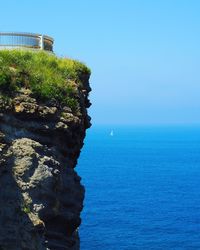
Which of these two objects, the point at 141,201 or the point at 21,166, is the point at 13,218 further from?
the point at 141,201

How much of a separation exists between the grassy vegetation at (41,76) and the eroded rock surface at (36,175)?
427mm

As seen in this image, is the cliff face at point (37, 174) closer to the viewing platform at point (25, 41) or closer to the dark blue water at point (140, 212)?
the viewing platform at point (25, 41)

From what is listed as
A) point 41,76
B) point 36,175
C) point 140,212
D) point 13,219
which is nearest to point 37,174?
point 36,175

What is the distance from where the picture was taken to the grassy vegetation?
22828mm

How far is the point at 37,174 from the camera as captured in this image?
2181 centimetres

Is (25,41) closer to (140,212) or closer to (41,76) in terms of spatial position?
(41,76)

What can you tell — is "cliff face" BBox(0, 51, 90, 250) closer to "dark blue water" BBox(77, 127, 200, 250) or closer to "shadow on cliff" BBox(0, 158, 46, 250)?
"shadow on cliff" BBox(0, 158, 46, 250)

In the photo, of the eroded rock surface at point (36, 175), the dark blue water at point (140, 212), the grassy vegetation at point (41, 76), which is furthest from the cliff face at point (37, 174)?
the dark blue water at point (140, 212)

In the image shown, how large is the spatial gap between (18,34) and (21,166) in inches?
437

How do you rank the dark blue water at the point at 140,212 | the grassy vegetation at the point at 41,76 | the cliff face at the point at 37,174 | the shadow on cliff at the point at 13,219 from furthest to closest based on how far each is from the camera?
the dark blue water at the point at 140,212 → the grassy vegetation at the point at 41,76 → the cliff face at the point at 37,174 → the shadow on cliff at the point at 13,219

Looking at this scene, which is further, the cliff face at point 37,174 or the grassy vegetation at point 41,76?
the grassy vegetation at point 41,76

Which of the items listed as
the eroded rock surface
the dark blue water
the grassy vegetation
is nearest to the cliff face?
the eroded rock surface

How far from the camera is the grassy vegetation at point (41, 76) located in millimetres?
22828

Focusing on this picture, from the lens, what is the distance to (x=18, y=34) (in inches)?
1177
